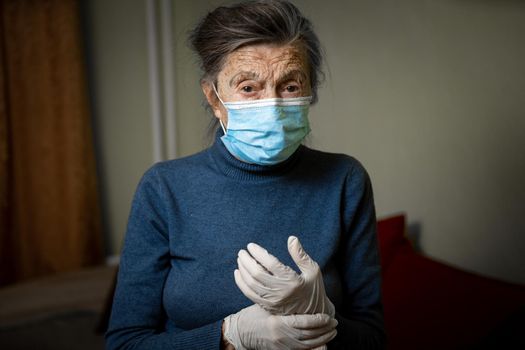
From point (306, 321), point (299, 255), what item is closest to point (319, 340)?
point (306, 321)

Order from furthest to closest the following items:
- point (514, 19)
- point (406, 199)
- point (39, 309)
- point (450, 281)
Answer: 1. point (39, 309)
2. point (406, 199)
3. point (450, 281)
4. point (514, 19)

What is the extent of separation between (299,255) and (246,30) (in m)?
0.48

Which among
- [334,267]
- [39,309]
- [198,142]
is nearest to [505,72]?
[334,267]

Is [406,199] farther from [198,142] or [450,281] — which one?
[198,142]

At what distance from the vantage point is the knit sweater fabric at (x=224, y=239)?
44.6 inches

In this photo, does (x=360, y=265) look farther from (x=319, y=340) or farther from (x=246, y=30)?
(x=246, y=30)

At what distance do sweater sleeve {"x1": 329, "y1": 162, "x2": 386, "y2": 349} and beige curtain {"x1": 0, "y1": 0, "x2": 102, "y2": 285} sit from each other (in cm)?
247

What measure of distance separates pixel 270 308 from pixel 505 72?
932 millimetres

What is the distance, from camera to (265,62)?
110 cm

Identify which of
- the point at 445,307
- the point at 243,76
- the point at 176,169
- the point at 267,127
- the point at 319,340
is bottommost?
the point at 445,307

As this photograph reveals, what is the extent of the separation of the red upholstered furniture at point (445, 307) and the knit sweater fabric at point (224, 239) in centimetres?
31

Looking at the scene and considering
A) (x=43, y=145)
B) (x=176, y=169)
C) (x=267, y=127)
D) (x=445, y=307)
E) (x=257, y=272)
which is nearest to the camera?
(x=257, y=272)

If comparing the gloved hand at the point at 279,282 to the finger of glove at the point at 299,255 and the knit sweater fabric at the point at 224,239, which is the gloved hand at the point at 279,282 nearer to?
the finger of glove at the point at 299,255

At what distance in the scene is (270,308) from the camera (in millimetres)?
959
